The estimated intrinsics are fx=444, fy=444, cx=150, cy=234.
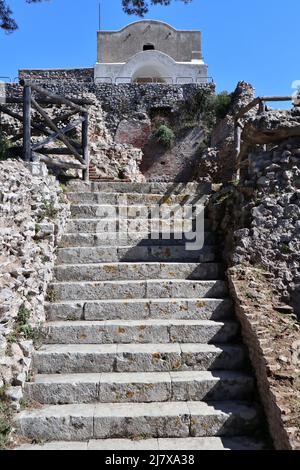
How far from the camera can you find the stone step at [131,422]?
3525mm

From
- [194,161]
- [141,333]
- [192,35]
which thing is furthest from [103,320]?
[192,35]

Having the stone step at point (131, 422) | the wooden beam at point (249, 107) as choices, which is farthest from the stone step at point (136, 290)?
the wooden beam at point (249, 107)

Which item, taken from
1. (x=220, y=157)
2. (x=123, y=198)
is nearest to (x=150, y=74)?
(x=220, y=157)

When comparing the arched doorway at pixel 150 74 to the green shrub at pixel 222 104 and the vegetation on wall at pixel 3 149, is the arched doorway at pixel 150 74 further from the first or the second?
the vegetation on wall at pixel 3 149

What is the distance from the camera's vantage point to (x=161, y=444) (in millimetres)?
3482

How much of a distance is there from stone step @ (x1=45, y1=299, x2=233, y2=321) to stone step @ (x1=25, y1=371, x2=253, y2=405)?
800 millimetres

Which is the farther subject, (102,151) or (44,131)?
(102,151)

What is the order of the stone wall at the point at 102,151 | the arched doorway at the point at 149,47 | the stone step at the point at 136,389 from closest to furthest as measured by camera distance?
the stone step at the point at 136,389 → the stone wall at the point at 102,151 → the arched doorway at the point at 149,47

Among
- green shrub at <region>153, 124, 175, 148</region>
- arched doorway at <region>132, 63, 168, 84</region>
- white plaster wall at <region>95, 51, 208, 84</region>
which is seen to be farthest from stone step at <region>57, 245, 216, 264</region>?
arched doorway at <region>132, 63, 168, 84</region>

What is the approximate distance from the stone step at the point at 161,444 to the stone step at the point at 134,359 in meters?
0.70

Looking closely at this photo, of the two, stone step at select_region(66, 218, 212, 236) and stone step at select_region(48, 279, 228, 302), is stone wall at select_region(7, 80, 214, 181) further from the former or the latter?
stone step at select_region(48, 279, 228, 302)

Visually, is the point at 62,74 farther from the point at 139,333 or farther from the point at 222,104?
the point at 139,333

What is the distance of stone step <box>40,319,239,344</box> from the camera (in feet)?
14.4

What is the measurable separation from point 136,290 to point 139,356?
939 millimetres
